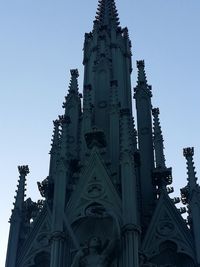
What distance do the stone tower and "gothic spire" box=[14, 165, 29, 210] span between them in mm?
38

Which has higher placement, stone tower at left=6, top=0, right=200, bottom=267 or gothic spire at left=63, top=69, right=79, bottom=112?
gothic spire at left=63, top=69, right=79, bottom=112

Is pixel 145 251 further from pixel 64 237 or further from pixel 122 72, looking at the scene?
pixel 122 72

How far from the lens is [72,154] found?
2905 centimetres

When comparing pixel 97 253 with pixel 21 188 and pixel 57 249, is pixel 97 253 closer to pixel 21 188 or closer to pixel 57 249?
pixel 57 249

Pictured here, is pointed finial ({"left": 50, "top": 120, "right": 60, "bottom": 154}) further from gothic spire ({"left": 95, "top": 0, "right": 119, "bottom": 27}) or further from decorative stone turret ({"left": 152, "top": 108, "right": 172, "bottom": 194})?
gothic spire ({"left": 95, "top": 0, "right": 119, "bottom": 27})

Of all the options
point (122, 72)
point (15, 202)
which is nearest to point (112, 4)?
point (122, 72)

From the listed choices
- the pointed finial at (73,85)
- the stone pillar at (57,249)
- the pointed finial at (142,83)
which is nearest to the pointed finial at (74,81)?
the pointed finial at (73,85)

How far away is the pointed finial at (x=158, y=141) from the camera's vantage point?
2913 cm

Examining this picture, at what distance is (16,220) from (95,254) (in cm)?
498

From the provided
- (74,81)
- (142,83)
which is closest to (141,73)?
(142,83)

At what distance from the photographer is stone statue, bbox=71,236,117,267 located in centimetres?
2223

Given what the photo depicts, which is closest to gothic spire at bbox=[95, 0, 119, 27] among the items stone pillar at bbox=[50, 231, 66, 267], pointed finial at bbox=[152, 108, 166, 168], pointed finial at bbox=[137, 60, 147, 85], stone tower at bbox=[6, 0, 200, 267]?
pointed finial at bbox=[137, 60, 147, 85]

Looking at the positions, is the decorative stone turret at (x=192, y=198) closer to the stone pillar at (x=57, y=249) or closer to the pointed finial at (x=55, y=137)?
the stone pillar at (x=57, y=249)

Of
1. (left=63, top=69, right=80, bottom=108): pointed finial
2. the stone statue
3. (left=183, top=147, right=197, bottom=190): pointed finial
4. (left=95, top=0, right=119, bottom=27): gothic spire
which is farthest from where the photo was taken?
(left=95, top=0, right=119, bottom=27): gothic spire
